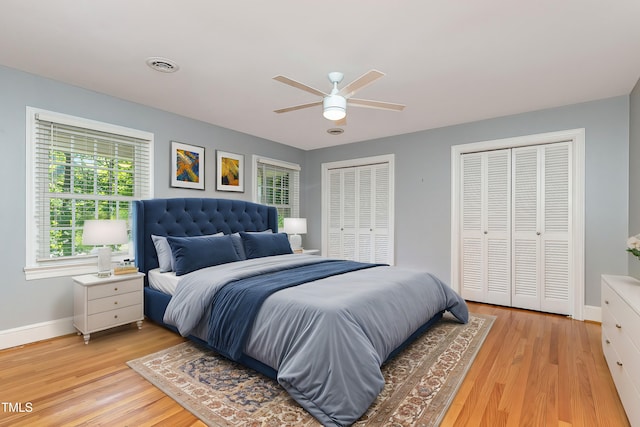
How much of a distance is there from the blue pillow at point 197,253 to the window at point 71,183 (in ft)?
2.70

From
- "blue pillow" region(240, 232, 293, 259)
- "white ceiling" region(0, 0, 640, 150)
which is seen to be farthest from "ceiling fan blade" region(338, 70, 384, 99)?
"blue pillow" region(240, 232, 293, 259)

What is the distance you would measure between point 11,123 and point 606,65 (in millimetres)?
5102

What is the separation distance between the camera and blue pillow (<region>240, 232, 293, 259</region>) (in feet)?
12.7

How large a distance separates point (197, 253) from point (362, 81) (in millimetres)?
2257

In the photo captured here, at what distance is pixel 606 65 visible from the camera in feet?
8.82

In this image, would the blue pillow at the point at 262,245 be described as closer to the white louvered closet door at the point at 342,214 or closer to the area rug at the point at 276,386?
the area rug at the point at 276,386

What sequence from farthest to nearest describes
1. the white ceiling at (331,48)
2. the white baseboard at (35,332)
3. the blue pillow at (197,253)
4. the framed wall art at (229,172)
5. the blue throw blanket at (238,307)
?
the framed wall art at (229,172) < the blue pillow at (197,253) < the white baseboard at (35,332) < the blue throw blanket at (238,307) < the white ceiling at (331,48)

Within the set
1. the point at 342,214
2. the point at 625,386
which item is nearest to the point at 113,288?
the point at 342,214

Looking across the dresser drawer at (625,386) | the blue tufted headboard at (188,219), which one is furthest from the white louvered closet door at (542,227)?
the blue tufted headboard at (188,219)

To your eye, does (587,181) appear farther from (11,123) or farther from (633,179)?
(11,123)

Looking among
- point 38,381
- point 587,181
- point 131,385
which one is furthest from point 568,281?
point 38,381

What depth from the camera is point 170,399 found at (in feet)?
6.51

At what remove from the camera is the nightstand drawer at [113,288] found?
284 centimetres

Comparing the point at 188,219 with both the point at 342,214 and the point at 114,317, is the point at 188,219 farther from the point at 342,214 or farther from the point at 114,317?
the point at 342,214
